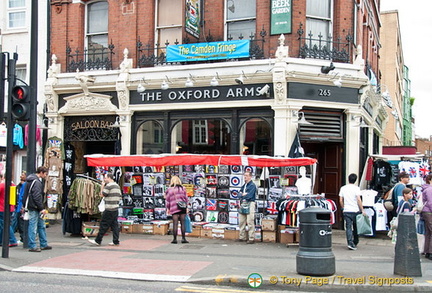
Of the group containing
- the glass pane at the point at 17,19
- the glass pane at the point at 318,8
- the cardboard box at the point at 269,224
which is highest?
the glass pane at the point at 17,19

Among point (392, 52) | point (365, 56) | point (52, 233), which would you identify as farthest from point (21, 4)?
point (392, 52)

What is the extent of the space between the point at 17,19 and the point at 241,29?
9.51m

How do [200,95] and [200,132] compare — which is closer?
[200,95]

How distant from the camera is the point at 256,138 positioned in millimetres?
15695

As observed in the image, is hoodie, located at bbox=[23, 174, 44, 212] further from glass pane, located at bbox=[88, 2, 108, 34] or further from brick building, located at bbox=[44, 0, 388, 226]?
glass pane, located at bbox=[88, 2, 108, 34]

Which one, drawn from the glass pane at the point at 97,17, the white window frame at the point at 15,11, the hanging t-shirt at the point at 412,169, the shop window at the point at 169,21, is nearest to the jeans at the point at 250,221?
the hanging t-shirt at the point at 412,169

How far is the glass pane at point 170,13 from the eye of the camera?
1714 centimetres

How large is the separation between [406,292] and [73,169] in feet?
44.0

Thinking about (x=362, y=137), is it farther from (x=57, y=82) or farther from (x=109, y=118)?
(x=57, y=82)

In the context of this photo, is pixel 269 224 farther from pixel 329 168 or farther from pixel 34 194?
pixel 34 194

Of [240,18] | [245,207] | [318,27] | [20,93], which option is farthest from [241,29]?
[20,93]

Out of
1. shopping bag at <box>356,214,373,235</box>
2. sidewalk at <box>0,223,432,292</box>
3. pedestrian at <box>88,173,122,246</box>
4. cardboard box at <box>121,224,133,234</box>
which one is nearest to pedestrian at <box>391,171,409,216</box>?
shopping bag at <box>356,214,373,235</box>

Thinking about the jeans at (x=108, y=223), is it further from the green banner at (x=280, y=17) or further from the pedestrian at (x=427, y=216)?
the green banner at (x=280, y=17)

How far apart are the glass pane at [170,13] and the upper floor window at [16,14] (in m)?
6.10
